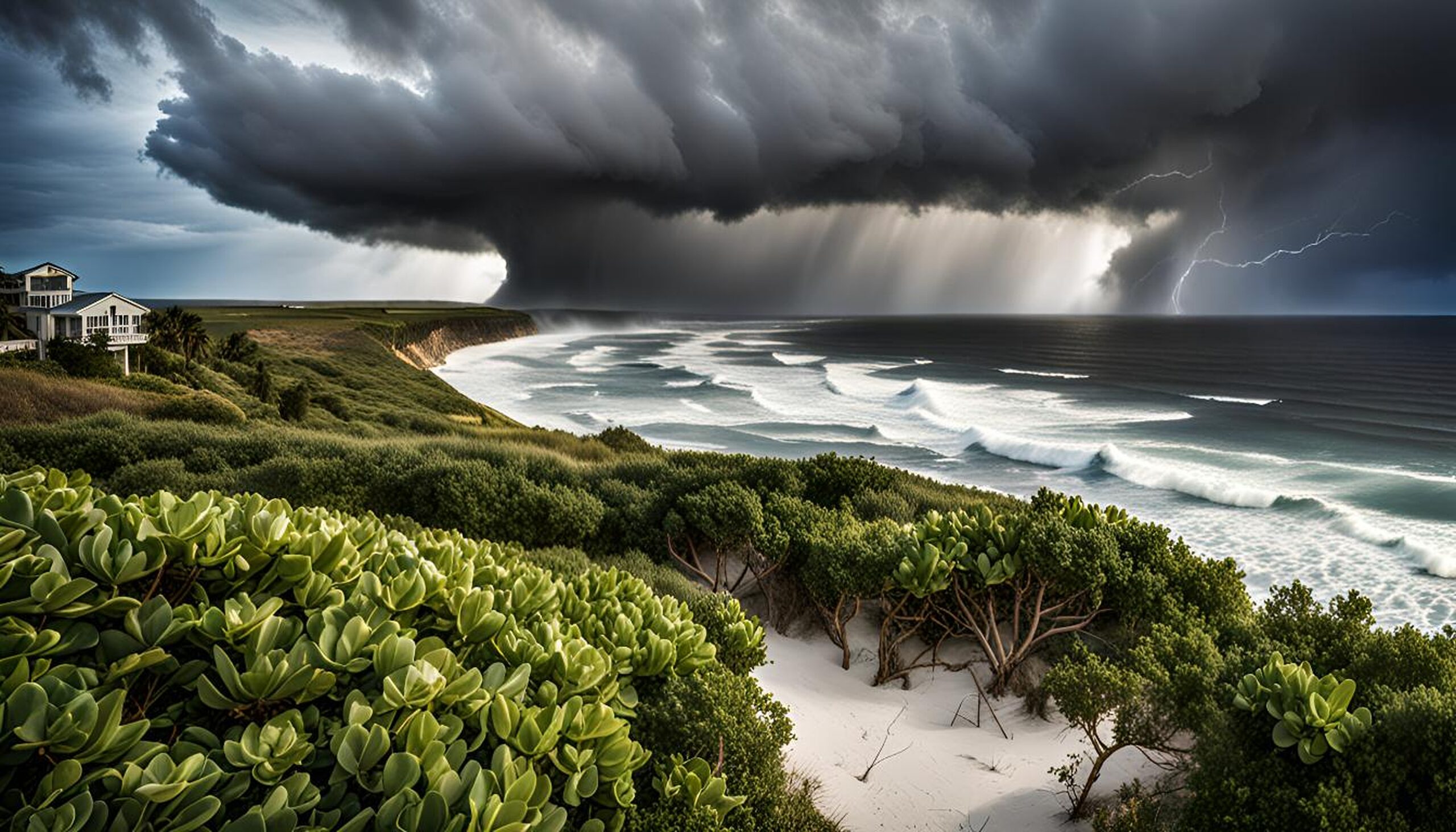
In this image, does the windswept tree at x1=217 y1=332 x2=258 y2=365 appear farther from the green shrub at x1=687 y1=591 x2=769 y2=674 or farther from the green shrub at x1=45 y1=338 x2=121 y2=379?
the green shrub at x1=687 y1=591 x2=769 y2=674

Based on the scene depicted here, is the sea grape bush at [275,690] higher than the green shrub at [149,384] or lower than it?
higher

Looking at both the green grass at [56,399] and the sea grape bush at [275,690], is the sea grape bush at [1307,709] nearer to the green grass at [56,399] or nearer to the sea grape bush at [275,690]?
the sea grape bush at [275,690]

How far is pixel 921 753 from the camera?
20.3 ft

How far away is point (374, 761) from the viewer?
8.82 feet

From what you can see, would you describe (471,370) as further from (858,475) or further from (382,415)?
(858,475)

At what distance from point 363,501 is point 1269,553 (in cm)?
2219

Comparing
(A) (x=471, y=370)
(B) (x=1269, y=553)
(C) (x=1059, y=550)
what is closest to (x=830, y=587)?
(C) (x=1059, y=550)

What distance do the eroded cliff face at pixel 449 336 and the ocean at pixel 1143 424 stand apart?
3343 millimetres

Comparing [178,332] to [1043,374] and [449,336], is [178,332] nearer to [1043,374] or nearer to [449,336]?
[449,336]

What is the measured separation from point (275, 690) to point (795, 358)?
94617 millimetres

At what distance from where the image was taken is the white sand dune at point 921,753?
17.5ft

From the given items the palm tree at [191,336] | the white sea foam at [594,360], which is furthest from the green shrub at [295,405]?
the white sea foam at [594,360]

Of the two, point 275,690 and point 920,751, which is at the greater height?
point 275,690

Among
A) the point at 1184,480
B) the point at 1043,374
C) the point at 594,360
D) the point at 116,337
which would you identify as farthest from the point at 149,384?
the point at 1043,374
